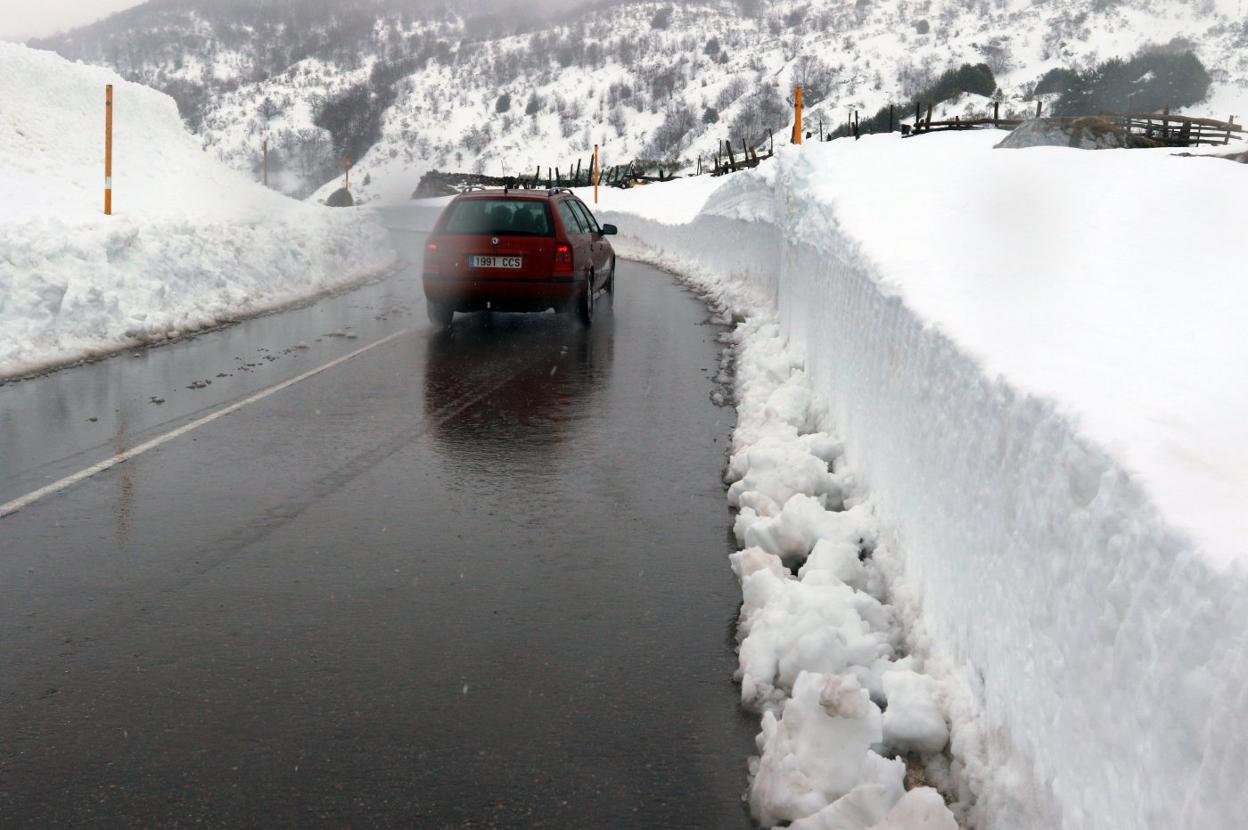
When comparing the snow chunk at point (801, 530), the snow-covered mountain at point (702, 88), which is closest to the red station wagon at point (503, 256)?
the snow chunk at point (801, 530)

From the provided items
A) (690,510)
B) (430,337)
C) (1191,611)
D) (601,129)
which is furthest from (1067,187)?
(601,129)

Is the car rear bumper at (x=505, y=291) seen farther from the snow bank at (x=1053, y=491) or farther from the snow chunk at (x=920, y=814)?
the snow chunk at (x=920, y=814)

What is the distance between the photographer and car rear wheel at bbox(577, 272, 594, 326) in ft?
48.4

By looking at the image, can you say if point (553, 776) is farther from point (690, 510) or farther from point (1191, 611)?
point (690, 510)

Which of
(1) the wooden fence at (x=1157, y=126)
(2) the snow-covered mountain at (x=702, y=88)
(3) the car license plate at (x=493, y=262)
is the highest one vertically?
(2) the snow-covered mountain at (x=702, y=88)

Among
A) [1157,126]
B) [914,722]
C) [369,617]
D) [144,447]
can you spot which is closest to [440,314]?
[144,447]

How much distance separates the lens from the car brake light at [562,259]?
14.1 meters

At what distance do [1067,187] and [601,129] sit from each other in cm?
14201

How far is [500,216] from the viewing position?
1417 centimetres

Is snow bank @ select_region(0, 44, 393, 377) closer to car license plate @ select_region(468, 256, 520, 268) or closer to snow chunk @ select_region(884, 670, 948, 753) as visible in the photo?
car license plate @ select_region(468, 256, 520, 268)

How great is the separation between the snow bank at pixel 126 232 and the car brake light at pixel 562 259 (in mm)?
4348

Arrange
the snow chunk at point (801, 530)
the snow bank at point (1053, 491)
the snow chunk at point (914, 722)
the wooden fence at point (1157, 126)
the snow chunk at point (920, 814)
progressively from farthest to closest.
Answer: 1. the wooden fence at point (1157, 126)
2. the snow chunk at point (801, 530)
3. the snow chunk at point (914, 722)
4. the snow chunk at point (920, 814)
5. the snow bank at point (1053, 491)

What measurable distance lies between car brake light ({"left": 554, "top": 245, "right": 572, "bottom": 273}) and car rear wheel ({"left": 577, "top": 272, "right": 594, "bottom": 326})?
2.02 feet

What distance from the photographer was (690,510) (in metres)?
6.39
